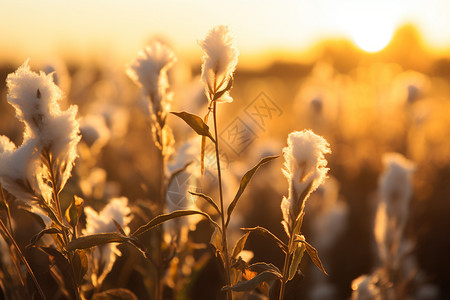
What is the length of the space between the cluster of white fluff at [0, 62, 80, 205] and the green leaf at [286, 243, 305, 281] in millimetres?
440

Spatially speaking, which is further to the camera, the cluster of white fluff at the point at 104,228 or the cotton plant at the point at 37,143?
the cluster of white fluff at the point at 104,228

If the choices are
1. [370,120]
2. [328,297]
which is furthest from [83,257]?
[370,120]

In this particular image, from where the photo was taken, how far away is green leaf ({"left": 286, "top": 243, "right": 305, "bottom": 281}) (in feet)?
2.97

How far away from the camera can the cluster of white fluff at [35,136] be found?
2.61ft

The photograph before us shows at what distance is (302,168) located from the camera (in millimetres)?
835

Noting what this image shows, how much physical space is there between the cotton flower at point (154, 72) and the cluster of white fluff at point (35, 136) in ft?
1.10

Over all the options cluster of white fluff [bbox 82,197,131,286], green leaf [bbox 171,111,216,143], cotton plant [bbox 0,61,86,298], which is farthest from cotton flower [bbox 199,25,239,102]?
cluster of white fluff [bbox 82,197,131,286]

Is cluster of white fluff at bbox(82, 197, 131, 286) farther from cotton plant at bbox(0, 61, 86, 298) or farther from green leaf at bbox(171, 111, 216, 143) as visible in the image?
green leaf at bbox(171, 111, 216, 143)

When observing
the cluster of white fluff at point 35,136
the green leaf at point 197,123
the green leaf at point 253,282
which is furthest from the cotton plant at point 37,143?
the green leaf at point 253,282

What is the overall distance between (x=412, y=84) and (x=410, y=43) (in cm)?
1046

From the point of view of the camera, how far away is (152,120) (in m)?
1.16

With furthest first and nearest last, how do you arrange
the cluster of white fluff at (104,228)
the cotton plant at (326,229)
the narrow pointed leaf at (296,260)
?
the cotton plant at (326,229) → the cluster of white fluff at (104,228) → the narrow pointed leaf at (296,260)

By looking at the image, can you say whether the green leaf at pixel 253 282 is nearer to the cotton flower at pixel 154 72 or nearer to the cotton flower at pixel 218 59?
the cotton flower at pixel 218 59

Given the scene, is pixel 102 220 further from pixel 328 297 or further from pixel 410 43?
pixel 410 43
